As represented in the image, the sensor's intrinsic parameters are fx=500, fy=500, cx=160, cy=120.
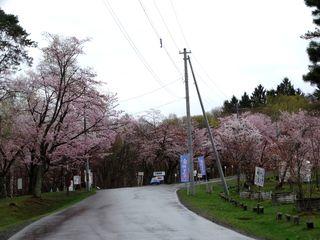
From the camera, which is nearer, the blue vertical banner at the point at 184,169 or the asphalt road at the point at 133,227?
the asphalt road at the point at 133,227

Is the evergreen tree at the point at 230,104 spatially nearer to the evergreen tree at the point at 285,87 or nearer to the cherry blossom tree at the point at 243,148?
the evergreen tree at the point at 285,87

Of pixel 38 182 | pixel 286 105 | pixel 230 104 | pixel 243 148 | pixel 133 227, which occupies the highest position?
pixel 230 104

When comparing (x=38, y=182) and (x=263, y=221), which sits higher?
(x=38, y=182)

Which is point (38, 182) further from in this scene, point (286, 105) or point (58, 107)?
point (286, 105)

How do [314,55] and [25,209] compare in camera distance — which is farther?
[25,209]

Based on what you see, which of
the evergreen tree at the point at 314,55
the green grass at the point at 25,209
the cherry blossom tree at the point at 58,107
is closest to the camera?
the evergreen tree at the point at 314,55

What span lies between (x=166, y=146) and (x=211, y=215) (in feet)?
156

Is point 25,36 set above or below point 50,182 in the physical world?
above

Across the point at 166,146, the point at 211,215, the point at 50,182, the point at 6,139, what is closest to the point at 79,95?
the point at 6,139

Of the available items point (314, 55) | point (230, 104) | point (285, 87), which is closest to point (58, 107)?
point (314, 55)

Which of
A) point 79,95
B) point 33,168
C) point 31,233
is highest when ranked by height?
point 79,95

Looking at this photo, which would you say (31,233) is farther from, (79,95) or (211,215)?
(79,95)

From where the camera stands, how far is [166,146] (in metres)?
69.3

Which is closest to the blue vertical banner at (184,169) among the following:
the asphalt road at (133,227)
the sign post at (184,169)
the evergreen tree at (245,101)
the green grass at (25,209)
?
the sign post at (184,169)
